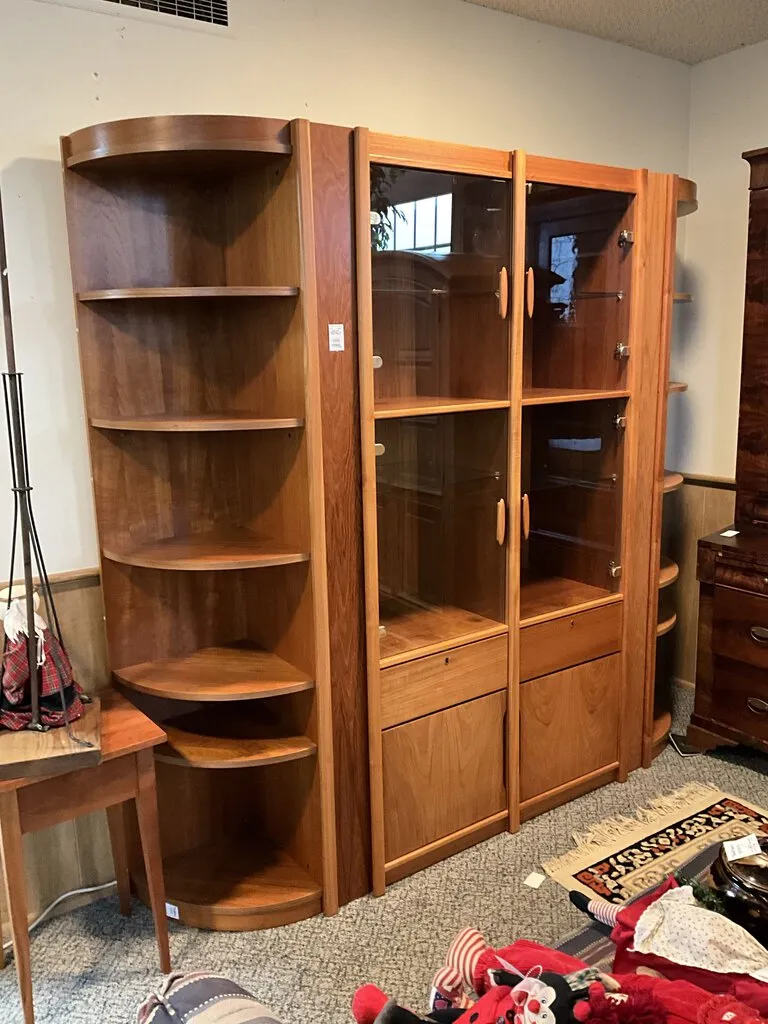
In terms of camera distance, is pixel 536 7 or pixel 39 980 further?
pixel 536 7

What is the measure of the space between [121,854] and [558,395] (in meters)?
1.85

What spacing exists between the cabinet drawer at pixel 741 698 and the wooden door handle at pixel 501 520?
1.08m

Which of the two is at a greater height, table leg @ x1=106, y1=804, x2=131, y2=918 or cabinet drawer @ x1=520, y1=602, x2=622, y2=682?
cabinet drawer @ x1=520, y1=602, x2=622, y2=682

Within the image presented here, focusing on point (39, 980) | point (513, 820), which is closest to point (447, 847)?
point (513, 820)

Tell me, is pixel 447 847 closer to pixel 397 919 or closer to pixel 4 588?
pixel 397 919

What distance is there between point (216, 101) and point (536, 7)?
1207mm

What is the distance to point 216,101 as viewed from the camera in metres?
2.30

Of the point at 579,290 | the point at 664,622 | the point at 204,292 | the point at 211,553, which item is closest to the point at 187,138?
the point at 204,292

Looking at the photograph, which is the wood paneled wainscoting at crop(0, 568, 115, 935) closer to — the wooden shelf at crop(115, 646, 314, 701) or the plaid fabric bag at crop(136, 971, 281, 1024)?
the wooden shelf at crop(115, 646, 314, 701)

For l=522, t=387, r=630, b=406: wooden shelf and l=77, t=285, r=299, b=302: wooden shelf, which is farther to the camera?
l=522, t=387, r=630, b=406: wooden shelf

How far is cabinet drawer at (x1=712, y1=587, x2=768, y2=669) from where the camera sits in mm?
2834

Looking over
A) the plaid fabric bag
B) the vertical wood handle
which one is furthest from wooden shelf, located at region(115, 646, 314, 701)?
the vertical wood handle

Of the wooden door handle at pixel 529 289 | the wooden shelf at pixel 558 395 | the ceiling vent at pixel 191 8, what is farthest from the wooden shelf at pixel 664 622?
the ceiling vent at pixel 191 8

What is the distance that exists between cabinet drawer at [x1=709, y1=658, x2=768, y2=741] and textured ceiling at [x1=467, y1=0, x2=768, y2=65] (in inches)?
87.1
